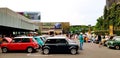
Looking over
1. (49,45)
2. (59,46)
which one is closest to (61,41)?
(59,46)

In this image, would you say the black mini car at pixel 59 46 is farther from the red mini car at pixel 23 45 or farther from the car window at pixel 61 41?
the red mini car at pixel 23 45

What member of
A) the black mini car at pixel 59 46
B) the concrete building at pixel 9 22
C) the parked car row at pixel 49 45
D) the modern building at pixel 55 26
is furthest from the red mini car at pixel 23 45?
the modern building at pixel 55 26

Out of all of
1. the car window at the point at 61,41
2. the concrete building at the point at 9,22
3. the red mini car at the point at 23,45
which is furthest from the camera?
the concrete building at the point at 9,22

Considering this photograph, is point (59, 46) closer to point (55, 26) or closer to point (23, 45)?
point (23, 45)

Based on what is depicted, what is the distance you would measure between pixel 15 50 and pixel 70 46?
16.6 feet

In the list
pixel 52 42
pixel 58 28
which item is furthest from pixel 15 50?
pixel 58 28

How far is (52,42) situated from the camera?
21875 mm

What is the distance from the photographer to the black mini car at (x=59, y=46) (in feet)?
70.7

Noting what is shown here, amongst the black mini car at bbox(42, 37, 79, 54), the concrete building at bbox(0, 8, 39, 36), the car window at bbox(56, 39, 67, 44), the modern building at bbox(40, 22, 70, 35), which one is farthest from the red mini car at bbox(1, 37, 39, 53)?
the modern building at bbox(40, 22, 70, 35)

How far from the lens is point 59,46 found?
2159 centimetres

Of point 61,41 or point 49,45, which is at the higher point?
point 61,41

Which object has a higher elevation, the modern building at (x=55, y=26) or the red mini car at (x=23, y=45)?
the modern building at (x=55, y=26)

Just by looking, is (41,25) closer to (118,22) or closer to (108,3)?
(108,3)

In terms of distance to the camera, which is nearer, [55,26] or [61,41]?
[61,41]
